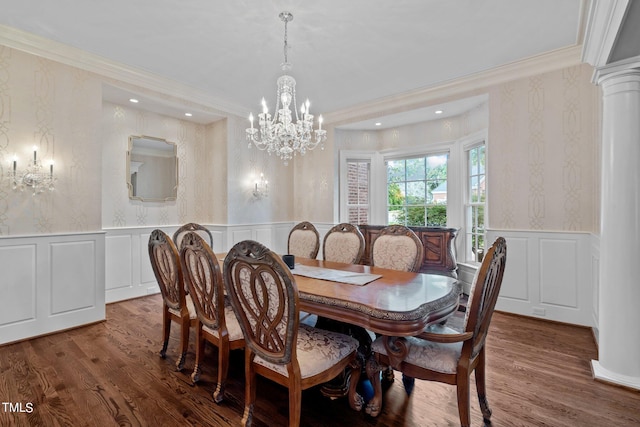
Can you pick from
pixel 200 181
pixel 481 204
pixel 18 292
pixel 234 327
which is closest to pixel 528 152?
pixel 481 204

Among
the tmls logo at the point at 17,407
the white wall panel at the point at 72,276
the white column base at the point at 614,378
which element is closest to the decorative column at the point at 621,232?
the white column base at the point at 614,378

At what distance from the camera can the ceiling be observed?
8.11 ft

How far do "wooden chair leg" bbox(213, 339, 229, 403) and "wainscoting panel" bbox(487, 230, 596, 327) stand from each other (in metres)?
3.16

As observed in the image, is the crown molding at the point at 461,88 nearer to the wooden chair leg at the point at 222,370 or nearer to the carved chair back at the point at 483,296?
the carved chair back at the point at 483,296

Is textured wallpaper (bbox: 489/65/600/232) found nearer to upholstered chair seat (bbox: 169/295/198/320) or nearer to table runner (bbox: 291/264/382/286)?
table runner (bbox: 291/264/382/286)

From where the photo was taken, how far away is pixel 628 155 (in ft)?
7.13

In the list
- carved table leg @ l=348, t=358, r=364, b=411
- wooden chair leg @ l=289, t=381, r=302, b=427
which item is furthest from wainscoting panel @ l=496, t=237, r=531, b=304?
wooden chair leg @ l=289, t=381, r=302, b=427

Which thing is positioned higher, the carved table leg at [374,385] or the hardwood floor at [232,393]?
the carved table leg at [374,385]

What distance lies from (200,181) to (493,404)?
4.73 metres

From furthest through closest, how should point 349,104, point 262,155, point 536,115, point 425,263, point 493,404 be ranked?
point 262,155
point 349,104
point 425,263
point 536,115
point 493,404

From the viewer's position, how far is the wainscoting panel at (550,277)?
314cm

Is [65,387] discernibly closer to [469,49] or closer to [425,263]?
[425,263]

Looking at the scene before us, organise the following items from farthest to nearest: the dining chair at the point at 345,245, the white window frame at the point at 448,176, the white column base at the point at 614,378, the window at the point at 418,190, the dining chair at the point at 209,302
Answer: the window at the point at 418,190, the white window frame at the point at 448,176, the dining chair at the point at 345,245, the white column base at the point at 614,378, the dining chair at the point at 209,302

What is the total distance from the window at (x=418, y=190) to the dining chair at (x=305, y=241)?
2400 millimetres
